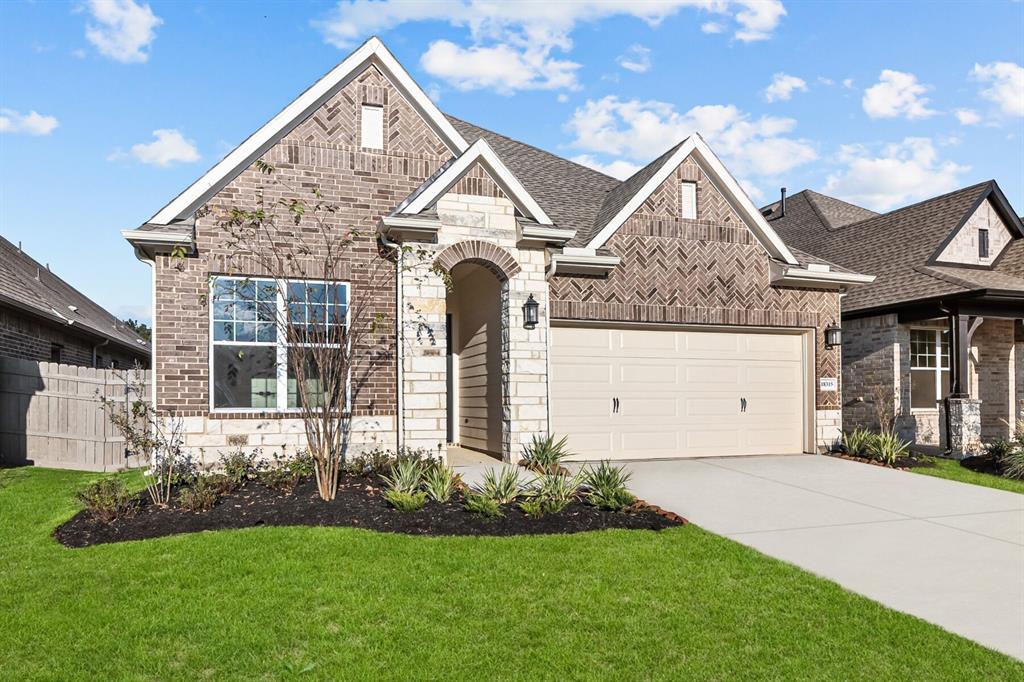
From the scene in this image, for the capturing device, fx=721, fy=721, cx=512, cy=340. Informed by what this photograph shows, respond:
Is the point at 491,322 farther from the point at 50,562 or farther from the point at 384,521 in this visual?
the point at 50,562

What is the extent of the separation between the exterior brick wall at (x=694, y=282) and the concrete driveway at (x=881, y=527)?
265 cm

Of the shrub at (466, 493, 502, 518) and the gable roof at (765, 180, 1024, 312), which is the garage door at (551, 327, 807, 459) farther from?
the shrub at (466, 493, 502, 518)

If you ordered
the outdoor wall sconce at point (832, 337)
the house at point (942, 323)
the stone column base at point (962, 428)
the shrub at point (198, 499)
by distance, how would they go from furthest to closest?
the house at point (942, 323) → the stone column base at point (962, 428) → the outdoor wall sconce at point (832, 337) → the shrub at point (198, 499)

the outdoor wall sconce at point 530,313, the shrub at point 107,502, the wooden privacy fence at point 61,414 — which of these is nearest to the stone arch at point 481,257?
the outdoor wall sconce at point 530,313

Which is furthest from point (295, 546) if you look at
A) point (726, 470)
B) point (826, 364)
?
point (826, 364)

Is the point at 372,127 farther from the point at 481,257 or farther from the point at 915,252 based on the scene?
the point at 915,252

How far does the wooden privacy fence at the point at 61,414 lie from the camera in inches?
496

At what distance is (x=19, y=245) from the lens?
23.3 meters

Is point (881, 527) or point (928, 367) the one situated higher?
point (928, 367)

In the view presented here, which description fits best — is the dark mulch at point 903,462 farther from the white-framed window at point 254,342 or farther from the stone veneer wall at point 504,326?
the white-framed window at point 254,342

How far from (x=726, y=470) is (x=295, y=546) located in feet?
24.0

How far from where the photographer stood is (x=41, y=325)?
16000mm

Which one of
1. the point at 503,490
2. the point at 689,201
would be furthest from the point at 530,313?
the point at 689,201

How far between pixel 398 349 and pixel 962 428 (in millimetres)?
11065
